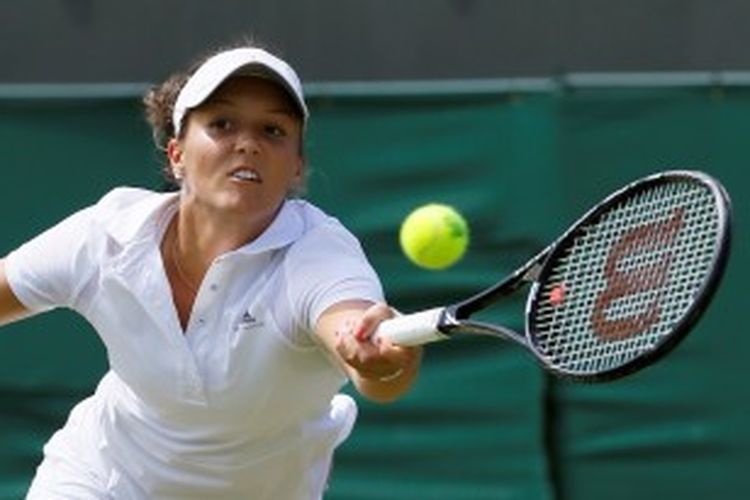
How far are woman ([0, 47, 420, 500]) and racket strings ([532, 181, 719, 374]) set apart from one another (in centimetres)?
33

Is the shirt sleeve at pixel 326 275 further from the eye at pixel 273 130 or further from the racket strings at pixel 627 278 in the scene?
the racket strings at pixel 627 278

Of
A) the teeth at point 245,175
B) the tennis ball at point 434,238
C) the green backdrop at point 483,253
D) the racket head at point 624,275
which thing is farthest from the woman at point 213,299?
the green backdrop at point 483,253

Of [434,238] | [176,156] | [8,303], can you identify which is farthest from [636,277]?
[8,303]

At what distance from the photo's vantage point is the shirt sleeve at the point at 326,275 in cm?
362

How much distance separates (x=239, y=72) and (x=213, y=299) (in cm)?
44

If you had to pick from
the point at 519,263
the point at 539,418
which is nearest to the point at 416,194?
the point at 519,263

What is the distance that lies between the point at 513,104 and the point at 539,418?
3.24ft

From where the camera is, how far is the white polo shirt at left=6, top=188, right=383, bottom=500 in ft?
12.6

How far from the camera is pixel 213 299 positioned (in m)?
3.90

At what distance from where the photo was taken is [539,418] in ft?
21.2

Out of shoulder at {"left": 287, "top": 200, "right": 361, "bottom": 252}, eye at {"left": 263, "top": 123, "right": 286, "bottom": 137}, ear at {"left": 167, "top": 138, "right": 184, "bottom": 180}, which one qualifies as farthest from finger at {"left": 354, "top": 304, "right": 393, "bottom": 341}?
ear at {"left": 167, "top": 138, "right": 184, "bottom": 180}

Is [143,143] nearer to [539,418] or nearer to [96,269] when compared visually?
[539,418]

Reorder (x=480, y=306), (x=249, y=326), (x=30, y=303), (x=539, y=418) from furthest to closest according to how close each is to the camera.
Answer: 1. (x=539, y=418)
2. (x=30, y=303)
3. (x=249, y=326)
4. (x=480, y=306)

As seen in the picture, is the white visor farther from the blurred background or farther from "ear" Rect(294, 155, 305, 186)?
the blurred background
